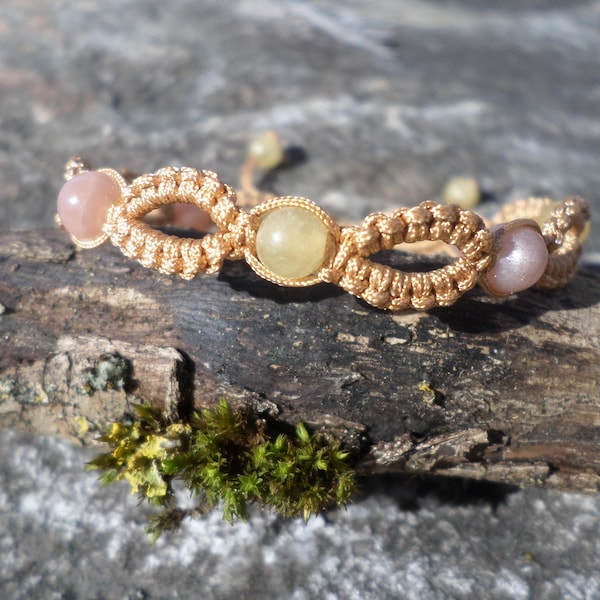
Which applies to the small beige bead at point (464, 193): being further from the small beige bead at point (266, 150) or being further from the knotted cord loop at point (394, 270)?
the knotted cord loop at point (394, 270)

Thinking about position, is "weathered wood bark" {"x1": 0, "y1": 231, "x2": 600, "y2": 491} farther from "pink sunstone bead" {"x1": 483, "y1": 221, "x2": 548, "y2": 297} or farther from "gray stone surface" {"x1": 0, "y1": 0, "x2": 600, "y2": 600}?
"gray stone surface" {"x1": 0, "y1": 0, "x2": 600, "y2": 600}

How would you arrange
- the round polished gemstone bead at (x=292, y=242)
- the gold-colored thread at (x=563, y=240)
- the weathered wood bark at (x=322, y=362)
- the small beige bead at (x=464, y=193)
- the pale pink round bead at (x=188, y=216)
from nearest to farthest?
the round polished gemstone bead at (x=292, y=242) < the weathered wood bark at (x=322, y=362) < the gold-colored thread at (x=563, y=240) < the pale pink round bead at (x=188, y=216) < the small beige bead at (x=464, y=193)

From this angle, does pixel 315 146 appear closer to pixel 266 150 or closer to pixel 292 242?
pixel 266 150

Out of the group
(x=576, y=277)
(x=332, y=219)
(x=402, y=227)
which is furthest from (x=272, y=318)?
A: (x=576, y=277)

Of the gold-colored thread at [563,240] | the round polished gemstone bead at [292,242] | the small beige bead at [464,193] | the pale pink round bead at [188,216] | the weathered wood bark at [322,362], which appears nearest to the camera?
the round polished gemstone bead at [292,242]

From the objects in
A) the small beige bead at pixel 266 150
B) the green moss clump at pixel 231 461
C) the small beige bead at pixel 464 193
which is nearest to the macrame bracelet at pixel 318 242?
the green moss clump at pixel 231 461

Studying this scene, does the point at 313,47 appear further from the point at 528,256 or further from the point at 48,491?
the point at 48,491

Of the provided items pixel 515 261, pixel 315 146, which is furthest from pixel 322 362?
pixel 315 146

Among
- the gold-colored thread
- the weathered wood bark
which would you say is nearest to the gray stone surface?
the weathered wood bark

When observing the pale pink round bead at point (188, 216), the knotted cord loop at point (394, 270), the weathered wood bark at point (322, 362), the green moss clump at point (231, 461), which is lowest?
the green moss clump at point (231, 461)
